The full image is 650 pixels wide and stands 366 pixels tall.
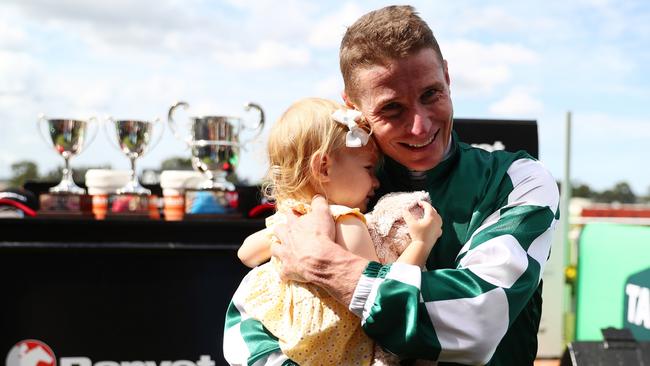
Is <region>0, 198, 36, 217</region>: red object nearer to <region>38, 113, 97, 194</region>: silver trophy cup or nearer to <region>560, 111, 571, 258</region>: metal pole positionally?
<region>38, 113, 97, 194</region>: silver trophy cup

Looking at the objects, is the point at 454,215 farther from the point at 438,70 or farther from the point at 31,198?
the point at 31,198

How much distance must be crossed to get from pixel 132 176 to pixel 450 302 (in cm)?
297

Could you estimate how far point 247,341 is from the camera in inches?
72.2

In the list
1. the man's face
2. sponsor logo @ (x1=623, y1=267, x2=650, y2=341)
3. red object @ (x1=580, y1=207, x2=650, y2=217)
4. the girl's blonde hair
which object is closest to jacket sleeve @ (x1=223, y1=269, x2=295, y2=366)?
the girl's blonde hair

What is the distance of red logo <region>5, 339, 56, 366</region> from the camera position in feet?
11.9

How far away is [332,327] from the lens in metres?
1.67

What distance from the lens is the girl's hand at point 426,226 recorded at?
166 cm

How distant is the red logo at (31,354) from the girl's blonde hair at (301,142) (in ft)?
7.23

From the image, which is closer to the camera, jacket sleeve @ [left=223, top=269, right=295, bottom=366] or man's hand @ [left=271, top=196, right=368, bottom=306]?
man's hand @ [left=271, top=196, right=368, bottom=306]

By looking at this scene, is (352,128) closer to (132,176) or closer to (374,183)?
(374,183)

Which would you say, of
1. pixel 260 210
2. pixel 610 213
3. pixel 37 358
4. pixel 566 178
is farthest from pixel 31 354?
pixel 610 213

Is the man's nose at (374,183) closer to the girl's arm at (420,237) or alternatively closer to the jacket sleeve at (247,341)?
the girl's arm at (420,237)

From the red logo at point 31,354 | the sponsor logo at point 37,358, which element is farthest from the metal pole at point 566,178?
the red logo at point 31,354

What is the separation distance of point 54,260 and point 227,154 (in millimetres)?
1097
